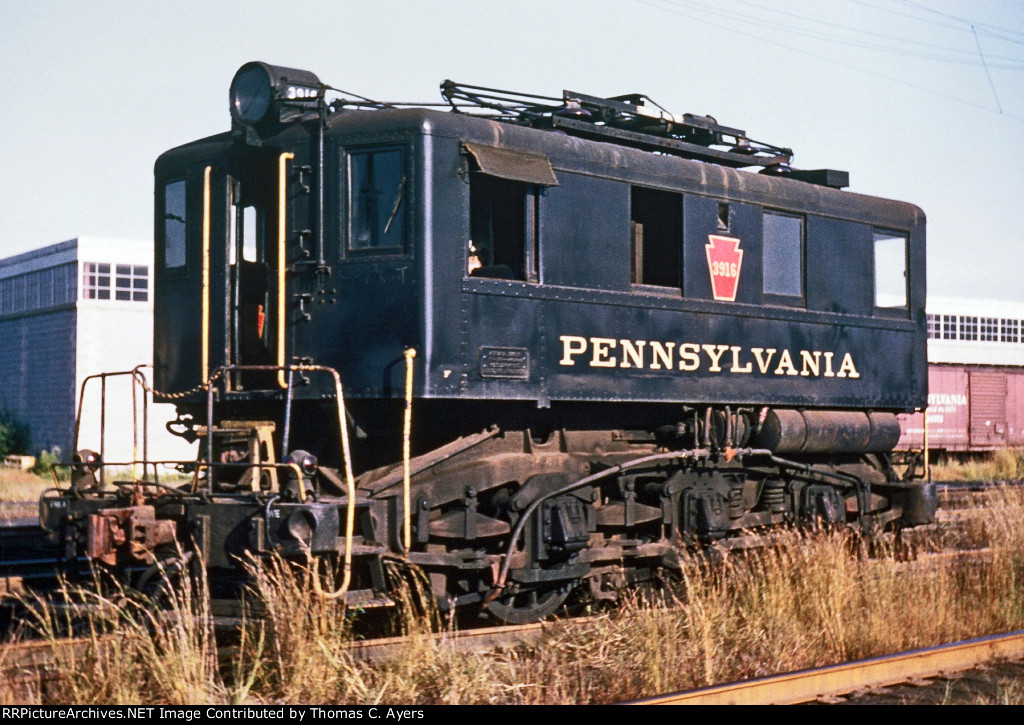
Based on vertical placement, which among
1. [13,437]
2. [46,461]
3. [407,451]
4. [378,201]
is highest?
[378,201]

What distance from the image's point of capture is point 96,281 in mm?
30484

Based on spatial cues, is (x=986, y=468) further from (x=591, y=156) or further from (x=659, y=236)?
(x=591, y=156)

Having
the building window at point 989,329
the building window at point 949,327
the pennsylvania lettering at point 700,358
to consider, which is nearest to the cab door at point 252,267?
the pennsylvania lettering at point 700,358

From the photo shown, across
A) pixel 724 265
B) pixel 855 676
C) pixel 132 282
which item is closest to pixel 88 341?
pixel 132 282

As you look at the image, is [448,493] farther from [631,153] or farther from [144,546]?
[631,153]

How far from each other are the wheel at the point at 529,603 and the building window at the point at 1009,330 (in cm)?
4901

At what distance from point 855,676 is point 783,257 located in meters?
4.68

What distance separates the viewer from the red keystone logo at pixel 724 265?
9.61m

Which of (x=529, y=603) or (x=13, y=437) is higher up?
(x=13, y=437)

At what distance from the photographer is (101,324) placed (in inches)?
1190

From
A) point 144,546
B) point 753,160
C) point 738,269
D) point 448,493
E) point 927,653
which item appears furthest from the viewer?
point 753,160

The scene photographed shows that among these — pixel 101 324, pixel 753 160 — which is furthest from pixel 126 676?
pixel 101 324

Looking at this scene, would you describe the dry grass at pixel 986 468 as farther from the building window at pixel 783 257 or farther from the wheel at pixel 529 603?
the wheel at pixel 529 603

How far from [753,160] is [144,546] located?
6.38 m
